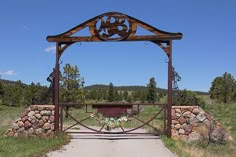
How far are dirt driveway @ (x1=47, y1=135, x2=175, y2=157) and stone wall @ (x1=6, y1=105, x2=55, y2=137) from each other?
1.02 meters

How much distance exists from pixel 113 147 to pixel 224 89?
40796mm

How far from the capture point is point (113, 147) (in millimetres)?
11906

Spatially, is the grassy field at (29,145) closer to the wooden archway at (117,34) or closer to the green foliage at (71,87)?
the wooden archway at (117,34)

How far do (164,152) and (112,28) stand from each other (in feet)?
16.9

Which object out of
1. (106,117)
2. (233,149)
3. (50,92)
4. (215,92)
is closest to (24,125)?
(50,92)

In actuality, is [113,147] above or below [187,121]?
below

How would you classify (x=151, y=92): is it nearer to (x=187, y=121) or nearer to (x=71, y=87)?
(x=71, y=87)

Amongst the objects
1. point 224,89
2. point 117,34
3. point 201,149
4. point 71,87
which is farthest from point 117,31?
point 224,89

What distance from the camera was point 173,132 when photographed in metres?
14.5

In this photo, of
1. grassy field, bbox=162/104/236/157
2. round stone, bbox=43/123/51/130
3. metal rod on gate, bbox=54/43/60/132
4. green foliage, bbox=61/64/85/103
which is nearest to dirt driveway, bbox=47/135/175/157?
grassy field, bbox=162/104/236/157

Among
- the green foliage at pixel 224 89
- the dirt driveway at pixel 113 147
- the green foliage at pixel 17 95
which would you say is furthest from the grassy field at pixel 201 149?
the green foliage at pixel 17 95

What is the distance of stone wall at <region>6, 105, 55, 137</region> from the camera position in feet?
47.7

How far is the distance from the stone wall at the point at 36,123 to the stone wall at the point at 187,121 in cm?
419

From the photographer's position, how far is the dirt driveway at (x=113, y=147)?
417 inches
